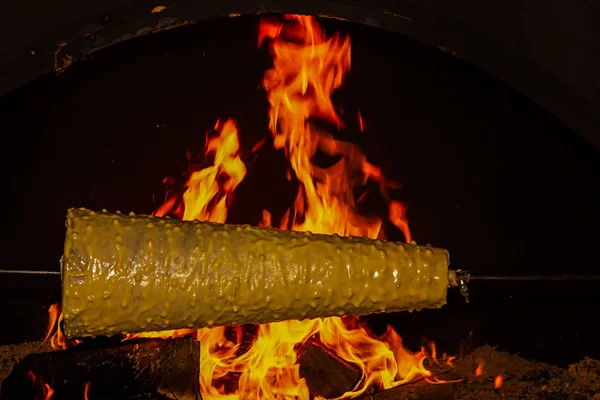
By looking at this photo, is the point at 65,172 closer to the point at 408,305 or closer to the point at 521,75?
the point at 408,305

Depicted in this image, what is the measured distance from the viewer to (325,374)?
286cm

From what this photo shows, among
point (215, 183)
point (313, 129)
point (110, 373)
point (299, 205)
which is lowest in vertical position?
point (110, 373)

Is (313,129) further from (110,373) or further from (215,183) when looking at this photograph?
(110,373)

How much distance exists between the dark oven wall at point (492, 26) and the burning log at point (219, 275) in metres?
1.00

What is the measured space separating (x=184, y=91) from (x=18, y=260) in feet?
3.66

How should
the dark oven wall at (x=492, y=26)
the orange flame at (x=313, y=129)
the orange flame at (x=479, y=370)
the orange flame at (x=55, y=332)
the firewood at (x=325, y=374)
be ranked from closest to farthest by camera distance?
the dark oven wall at (x=492, y=26) < the orange flame at (x=313, y=129) < the orange flame at (x=55, y=332) < the firewood at (x=325, y=374) < the orange flame at (x=479, y=370)

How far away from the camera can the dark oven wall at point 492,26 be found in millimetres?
2049

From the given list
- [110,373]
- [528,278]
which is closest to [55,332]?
[110,373]

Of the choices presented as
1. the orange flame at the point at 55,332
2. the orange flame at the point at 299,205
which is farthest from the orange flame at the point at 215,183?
the orange flame at the point at 55,332

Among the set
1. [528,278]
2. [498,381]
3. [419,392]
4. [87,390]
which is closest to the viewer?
[528,278]

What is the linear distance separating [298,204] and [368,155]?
46 cm

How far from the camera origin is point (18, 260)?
2.45m

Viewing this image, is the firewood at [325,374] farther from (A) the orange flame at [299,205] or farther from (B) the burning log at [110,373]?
(B) the burning log at [110,373]

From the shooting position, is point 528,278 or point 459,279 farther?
point 528,278
